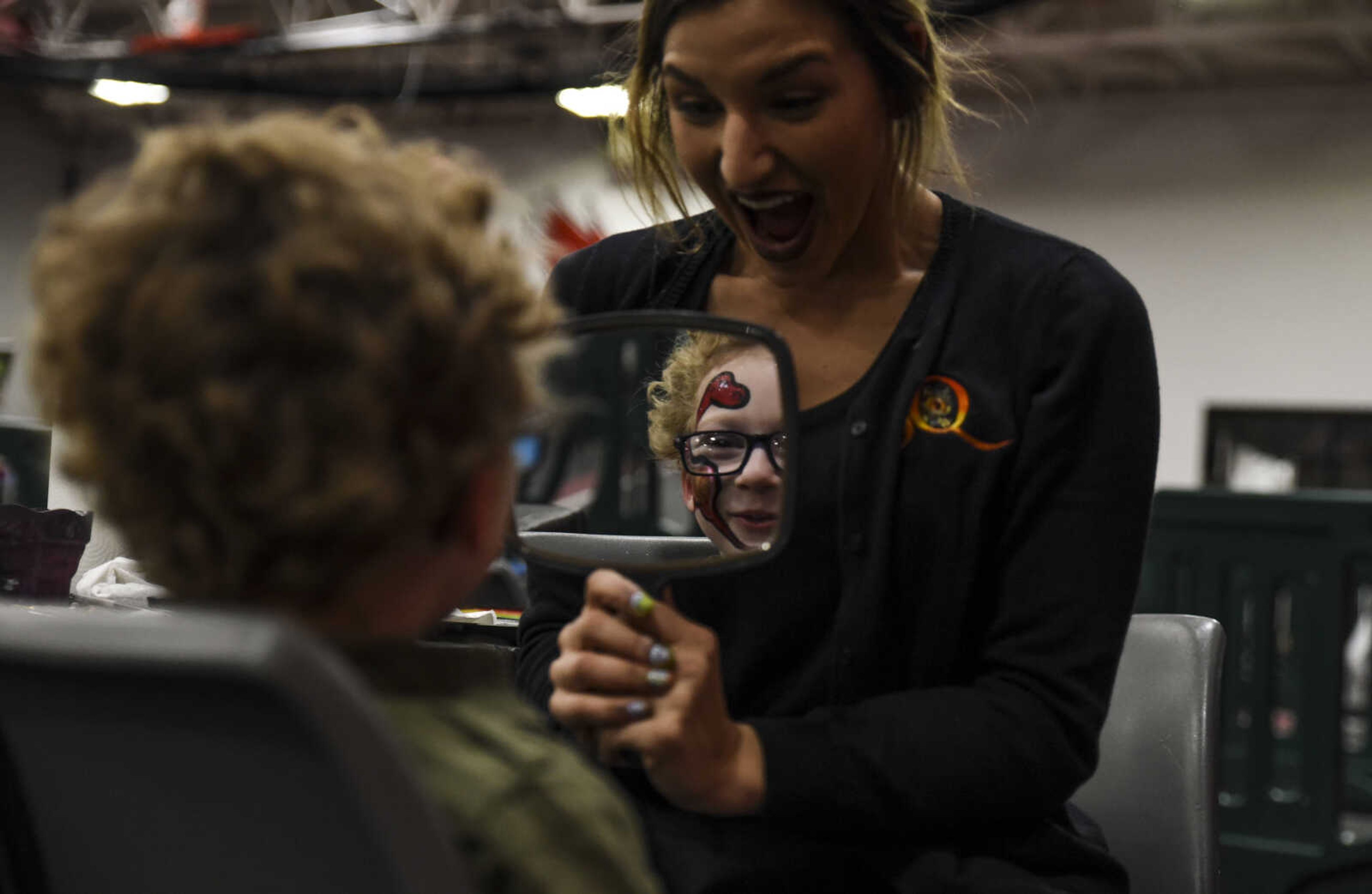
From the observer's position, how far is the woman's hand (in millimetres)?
780

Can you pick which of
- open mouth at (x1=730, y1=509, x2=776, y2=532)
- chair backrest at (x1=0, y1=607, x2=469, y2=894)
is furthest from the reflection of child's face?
chair backrest at (x1=0, y1=607, x2=469, y2=894)

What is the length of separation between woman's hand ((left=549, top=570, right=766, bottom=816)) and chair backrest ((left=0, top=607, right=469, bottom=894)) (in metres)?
0.29

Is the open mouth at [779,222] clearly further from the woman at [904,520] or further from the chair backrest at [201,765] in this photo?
the chair backrest at [201,765]

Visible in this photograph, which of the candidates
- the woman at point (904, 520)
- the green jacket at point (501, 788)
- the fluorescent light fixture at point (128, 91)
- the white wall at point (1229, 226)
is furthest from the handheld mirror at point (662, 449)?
the fluorescent light fixture at point (128, 91)

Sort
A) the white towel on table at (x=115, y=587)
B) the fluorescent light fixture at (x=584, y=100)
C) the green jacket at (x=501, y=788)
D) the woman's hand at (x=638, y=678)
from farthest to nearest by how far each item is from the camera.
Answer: the fluorescent light fixture at (x=584, y=100)
the white towel on table at (x=115, y=587)
the woman's hand at (x=638, y=678)
the green jacket at (x=501, y=788)

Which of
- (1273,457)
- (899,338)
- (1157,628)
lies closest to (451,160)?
(899,338)

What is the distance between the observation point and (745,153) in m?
1.00

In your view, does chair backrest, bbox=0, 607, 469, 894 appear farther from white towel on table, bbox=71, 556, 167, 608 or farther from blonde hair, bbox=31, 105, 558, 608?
white towel on table, bbox=71, 556, 167, 608

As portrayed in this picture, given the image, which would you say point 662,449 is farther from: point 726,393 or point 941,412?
point 941,412

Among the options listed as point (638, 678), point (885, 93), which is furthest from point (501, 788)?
point (885, 93)

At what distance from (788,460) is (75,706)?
1.63ft

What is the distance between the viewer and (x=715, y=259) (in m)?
1.15

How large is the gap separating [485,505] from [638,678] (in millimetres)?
222

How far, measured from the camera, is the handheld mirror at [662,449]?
2.94 feet
